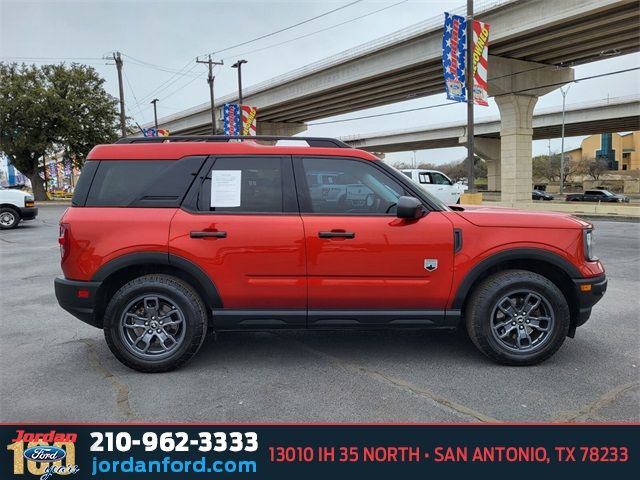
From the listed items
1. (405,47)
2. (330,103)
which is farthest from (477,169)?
(405,47)

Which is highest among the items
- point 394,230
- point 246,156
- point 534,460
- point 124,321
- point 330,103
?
point 330,103

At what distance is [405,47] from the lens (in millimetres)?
29984

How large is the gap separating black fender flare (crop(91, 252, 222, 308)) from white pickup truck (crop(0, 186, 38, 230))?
52.4 feet

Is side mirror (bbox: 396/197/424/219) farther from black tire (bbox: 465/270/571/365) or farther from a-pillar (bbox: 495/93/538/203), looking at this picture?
a-pillar (bbox: 495/93/538/203)

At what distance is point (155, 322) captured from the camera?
160 inches

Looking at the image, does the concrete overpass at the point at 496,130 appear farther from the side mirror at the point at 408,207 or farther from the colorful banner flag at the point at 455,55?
the side mirror at the point at 408,207

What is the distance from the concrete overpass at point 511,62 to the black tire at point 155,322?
922 inches

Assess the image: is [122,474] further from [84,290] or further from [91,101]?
[91,101]

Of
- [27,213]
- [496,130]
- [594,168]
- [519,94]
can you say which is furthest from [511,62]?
[594,168]

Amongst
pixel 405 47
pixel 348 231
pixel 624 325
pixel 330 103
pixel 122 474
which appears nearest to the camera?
pixel 122 474

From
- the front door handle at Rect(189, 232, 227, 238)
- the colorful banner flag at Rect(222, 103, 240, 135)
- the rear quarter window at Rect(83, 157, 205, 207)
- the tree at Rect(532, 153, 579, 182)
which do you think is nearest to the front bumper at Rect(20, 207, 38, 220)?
the rear quarter window at Rect(83, 157, 205, 207)

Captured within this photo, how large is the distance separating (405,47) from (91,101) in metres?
29.8

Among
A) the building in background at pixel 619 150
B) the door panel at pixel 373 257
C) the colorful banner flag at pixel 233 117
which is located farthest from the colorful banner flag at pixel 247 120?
the building in background at pixel 619 150

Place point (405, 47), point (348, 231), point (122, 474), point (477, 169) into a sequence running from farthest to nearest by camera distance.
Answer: point (477, 169) → point (405, 47) → point (348, 231) → point (122, 474)
